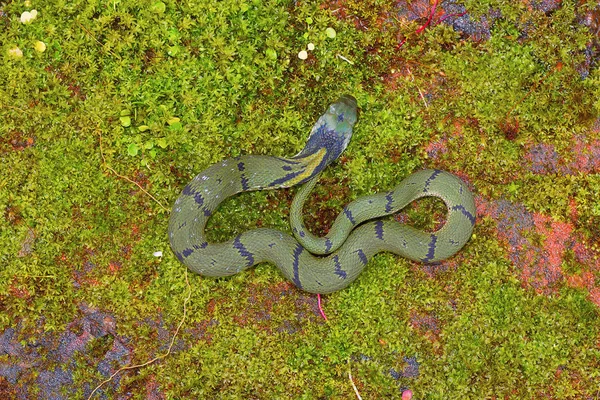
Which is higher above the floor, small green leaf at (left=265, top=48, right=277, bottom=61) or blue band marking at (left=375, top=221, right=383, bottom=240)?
small green leaf at (left=265, top=48, right=277, bottom=61)

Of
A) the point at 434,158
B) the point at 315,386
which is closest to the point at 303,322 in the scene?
the point at 315,386

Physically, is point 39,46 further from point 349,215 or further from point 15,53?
point 349,215

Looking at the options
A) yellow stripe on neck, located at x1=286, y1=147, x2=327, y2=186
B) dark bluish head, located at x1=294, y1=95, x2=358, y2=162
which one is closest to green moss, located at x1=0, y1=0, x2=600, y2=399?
dark bluish head, located at x1=294, y1=95, x2=358, y2=162

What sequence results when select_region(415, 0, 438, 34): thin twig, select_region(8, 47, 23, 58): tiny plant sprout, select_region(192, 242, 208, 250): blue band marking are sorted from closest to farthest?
select_region(192, 242, 208, 250): blue band marking
select_region(8, 47, 23, 58): tiny plant sprout
select_region(415, 0, 438, 34): thin twig

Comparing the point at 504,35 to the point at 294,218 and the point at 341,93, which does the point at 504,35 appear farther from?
the point at 294,218

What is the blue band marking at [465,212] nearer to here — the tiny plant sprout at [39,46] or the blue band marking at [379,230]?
the blue band marking at [379,230]

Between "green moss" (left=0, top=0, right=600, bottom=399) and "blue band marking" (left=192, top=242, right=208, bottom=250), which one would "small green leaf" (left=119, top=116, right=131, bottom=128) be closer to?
"green moss" (left=0, top=0, right=600, bottom=399)

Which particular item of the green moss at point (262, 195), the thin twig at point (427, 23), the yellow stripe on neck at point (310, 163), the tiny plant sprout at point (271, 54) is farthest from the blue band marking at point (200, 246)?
the thin twig at point (427, 23)
